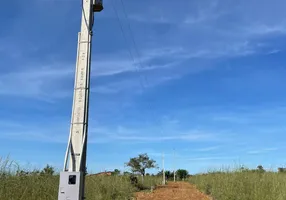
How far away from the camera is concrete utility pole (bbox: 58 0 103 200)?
13.4 ft

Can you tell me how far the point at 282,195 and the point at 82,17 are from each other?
662cm

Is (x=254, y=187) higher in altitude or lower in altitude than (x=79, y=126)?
lower

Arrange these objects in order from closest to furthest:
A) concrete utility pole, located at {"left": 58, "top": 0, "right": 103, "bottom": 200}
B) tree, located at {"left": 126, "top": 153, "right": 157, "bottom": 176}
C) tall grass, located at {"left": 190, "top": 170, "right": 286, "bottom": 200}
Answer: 1. concrete utility pole, located at {"left": 58, "top": 0, "right": 103, "bottom": 200}
2. tall grass, located at {"left": 190, "top": 170, "right": 286, "bottom": 200}
3. tree, located at {"left": 126, "top": 153, "right": 157, "bottom": 176}

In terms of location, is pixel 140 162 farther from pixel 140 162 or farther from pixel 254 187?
pixel 254 187

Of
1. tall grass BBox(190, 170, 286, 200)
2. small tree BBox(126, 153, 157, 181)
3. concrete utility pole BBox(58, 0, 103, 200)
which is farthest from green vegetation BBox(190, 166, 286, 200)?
small tree BBox(126, 153, 157, 181)

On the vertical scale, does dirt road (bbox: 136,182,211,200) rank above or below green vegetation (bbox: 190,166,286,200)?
below

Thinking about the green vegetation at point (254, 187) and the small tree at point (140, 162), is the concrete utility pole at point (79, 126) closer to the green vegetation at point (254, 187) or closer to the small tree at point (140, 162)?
→ the green vegetation at point (254, 187)

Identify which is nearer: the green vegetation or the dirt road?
the green vegetation

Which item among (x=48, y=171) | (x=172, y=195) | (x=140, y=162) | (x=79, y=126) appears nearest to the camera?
(x=79, y=126)

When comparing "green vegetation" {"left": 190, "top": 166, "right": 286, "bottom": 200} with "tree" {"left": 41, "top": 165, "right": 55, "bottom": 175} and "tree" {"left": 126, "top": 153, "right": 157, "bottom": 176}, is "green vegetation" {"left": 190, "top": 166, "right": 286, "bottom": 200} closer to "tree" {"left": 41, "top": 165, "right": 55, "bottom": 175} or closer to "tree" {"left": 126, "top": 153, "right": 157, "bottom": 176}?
"tree" {"left": 41, "top": 165, "right": 55, "bottom": 175}

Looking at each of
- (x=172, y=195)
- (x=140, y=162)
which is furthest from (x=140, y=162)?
(x=172, y=195)

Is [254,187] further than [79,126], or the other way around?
[254,187]

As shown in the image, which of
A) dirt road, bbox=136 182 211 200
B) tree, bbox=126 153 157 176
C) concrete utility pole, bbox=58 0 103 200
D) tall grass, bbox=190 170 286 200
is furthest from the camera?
tree, bbox=126 153 157 176

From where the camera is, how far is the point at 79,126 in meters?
4.38
